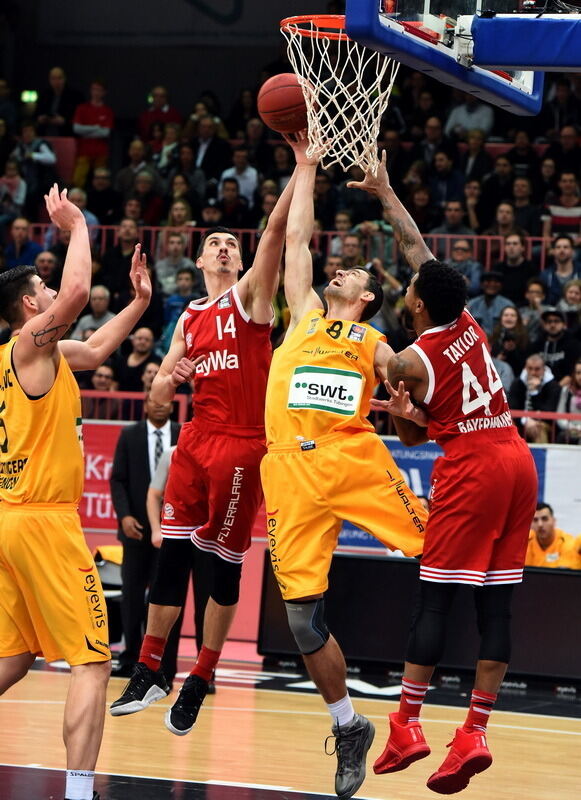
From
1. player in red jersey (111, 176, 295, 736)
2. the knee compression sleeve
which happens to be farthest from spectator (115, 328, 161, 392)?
the knee compression sleeve

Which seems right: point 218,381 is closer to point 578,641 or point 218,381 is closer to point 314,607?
point 314,607

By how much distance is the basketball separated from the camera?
746 centimetres

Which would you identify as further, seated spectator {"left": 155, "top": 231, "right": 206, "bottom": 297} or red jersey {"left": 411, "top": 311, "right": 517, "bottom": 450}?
seated spectator {"left": 155, "top": 231, "right": 206, "bottom": 297}

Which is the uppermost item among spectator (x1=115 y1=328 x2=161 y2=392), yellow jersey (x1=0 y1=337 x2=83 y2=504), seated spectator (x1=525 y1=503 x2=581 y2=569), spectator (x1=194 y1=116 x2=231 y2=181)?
spectator (x1=194 y1=116 x2=231 y2=181)

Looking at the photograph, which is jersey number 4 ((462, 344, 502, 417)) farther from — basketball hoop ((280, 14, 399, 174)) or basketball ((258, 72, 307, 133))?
basketball ((258, 72, 307, 133))

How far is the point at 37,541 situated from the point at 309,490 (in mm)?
1481

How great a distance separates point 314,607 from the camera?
22.8 feet

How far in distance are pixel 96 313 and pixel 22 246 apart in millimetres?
2228

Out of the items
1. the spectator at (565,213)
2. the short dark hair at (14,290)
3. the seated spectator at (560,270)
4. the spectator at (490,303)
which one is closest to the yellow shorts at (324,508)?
the short dark hair at (14,290)

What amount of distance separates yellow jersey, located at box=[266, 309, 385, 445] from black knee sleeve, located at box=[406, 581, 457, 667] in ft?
3.27

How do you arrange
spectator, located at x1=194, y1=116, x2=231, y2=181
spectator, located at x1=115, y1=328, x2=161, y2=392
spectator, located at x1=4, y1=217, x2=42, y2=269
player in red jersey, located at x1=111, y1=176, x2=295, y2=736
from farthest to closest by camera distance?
spectator, located at x1=194, y1=116, x2=231, y2=181, spectator, located at x1=4, y1=217, x2=42, y2=269, spectator, located at x1=115, y1=328, x2=161, y2=392, player in red jersey, located at x1=111, y1=176, x2=295, y2=736

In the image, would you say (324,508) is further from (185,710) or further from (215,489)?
(185,710)

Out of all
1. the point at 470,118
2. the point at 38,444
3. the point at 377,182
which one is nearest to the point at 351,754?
the point at 38,444

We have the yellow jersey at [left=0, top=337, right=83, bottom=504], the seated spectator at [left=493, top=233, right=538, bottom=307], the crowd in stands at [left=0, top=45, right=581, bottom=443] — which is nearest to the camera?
the yellow jersey at [left=0, top=337, right=83, bottom=504]
